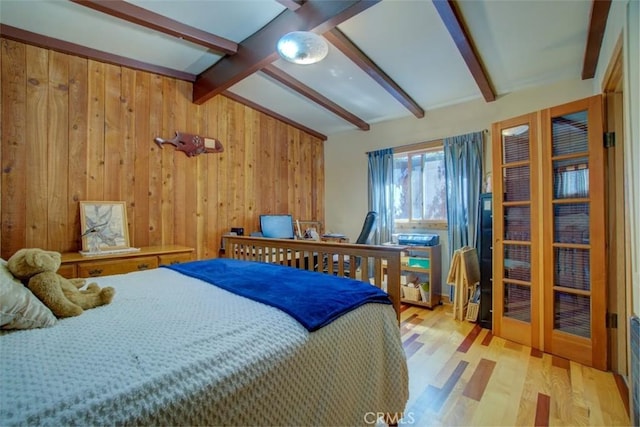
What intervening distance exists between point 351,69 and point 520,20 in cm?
137

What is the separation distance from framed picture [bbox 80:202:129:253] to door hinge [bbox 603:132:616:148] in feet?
12.8

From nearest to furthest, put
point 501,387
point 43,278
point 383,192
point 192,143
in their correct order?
point 43,278
point 501,387
point 192,143
point 383,192

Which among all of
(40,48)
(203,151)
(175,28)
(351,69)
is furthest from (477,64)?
(40,48)

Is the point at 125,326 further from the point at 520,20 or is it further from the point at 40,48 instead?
the point at 520,20

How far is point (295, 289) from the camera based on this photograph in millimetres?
1319

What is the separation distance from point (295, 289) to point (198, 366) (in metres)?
0.64

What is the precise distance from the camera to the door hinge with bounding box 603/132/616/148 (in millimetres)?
1905

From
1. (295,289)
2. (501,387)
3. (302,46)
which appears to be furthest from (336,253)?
(302,46)

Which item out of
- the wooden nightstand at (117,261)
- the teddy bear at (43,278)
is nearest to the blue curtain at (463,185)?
the wooden nightstand at (117,261)

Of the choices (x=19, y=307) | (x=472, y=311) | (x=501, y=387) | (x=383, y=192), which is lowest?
(x=501, y=387)

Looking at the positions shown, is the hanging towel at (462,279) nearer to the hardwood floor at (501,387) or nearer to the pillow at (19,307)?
the hardwood floor at (501,387)

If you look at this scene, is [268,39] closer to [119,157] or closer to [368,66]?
[368,66]

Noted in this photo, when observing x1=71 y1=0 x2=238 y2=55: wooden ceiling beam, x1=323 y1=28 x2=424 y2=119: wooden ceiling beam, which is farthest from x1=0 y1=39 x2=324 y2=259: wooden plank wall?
x1=323 y1=28 x2=424 y2=119: wooden ceiling beam

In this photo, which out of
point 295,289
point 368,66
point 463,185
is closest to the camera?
point 295,289
